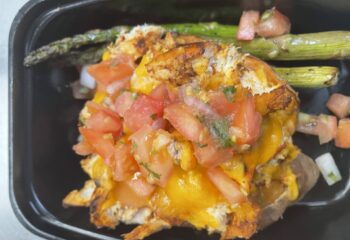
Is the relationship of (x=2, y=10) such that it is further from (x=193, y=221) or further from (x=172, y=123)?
(x=193, y=221)

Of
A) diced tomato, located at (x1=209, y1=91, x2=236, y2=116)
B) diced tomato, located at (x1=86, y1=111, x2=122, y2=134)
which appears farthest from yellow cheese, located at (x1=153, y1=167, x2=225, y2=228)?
diced tomato, located at (x1=86, y1=111, x2=122, y2=134)

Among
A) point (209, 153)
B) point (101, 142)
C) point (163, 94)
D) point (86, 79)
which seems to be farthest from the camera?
point (86, 79)

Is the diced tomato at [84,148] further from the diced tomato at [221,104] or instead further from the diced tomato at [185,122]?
the diced tomato at [221,104]

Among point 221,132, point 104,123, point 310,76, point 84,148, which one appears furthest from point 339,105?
point 84,148

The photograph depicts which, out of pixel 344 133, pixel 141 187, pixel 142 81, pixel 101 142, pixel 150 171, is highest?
pixel 142 81

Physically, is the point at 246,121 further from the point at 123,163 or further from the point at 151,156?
the point at 123,163

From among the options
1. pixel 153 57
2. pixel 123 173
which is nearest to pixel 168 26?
pixel 153 57

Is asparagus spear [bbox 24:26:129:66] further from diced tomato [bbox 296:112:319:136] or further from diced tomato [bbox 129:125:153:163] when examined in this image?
diced tomato [bbox 296:112:319:136]

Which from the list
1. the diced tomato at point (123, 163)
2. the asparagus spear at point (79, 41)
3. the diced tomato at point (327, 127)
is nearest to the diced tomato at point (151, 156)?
the diced tomato at point (123, 163)
